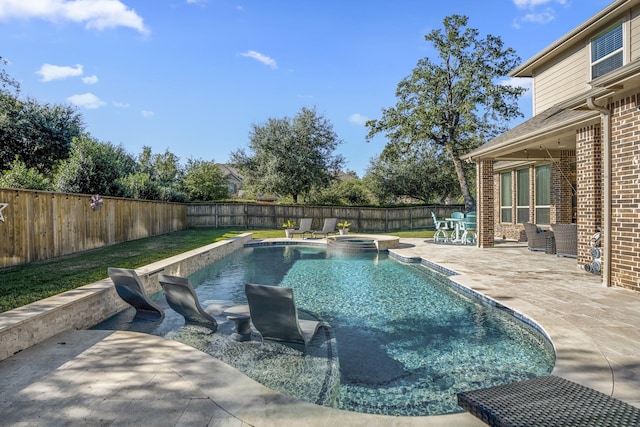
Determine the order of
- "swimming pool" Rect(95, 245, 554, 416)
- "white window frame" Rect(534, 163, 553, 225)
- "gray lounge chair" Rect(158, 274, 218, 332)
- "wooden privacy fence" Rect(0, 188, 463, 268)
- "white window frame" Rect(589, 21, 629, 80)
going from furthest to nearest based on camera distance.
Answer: "white window frame" Rect(534, 163, 553, 225)
"white window frame" Rect(589, 21, 629, 80)
"wooden privacy fence" Rect(0, 188, 463, 268)
"gray lounge chair" Rect(158, 274, 218, 332)
"swimming pool" Rect(95, 245, 554, 416)

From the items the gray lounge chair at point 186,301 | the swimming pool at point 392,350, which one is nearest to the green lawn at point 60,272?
the gray lounge chair at point 186,301

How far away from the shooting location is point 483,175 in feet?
35.5

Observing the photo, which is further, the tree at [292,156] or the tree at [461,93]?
the tree at [292,156]

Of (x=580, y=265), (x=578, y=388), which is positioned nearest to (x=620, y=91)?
(x=580, y=265)

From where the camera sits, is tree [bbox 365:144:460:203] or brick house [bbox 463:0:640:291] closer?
brick house [bbox 463:0:640:291]

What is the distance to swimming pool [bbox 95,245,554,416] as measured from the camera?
286cm

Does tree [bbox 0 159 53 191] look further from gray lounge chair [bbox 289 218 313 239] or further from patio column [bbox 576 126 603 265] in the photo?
patio column [bbox 576 126 603 265]

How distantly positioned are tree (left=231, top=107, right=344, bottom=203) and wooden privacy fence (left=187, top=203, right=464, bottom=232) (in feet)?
7.29

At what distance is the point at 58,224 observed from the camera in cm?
872

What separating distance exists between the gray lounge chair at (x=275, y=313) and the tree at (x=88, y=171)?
37.1 feet

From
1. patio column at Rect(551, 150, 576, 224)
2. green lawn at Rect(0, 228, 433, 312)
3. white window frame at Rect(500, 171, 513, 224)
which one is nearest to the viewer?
green lawn at Rect(0, 228, 433, 312)

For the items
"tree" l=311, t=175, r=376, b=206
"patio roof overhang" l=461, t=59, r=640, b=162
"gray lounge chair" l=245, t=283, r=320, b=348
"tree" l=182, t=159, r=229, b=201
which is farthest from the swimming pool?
"tree" l=311, t=175, r=376, b=206

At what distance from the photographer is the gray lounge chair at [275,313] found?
3.46 metres

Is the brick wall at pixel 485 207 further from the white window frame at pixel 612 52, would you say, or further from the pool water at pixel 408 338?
the pool water at pixel 408 338
